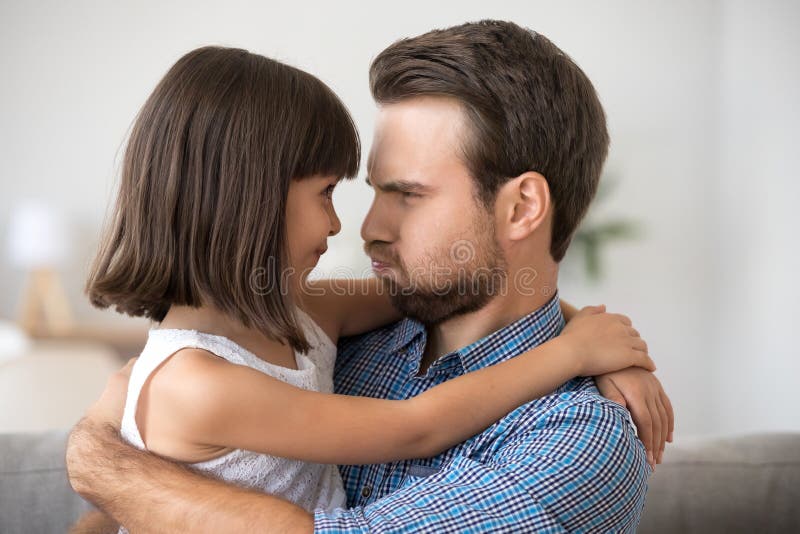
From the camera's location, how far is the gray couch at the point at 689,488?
195 centimetres

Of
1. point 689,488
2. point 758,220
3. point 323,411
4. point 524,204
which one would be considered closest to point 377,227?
point 524,204

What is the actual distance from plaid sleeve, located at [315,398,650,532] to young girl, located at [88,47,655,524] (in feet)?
0.37

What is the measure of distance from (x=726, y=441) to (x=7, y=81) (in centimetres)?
470

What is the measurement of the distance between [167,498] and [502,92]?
3.09 feet

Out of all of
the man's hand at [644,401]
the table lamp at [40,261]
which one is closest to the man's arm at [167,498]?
the man's hand at [644,401]

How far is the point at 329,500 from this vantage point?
1.56 meters

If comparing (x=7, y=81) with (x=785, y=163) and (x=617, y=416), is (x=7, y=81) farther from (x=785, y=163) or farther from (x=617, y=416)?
(x=617, y=416)

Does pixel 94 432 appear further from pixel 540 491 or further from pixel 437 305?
pixel 540 491

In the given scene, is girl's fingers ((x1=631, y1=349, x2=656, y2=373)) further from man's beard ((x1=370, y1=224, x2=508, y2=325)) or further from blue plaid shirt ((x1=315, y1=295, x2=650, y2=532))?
man's beard ((x1=370, y1=224, x2=508, y2=325))

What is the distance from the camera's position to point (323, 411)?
53.1 inches

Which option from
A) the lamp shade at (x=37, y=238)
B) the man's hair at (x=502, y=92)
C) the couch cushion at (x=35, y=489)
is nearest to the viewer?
the man's hair at (x=502, y=92)

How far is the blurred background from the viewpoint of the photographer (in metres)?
5.01

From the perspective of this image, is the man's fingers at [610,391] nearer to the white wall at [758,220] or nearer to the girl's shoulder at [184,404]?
the girl's shoulder at [184,404]

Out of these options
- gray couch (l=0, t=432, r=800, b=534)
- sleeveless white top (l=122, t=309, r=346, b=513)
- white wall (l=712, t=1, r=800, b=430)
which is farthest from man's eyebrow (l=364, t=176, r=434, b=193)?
white wall (l=712, t=1, r=800, b=430)
